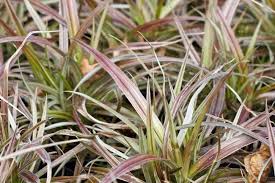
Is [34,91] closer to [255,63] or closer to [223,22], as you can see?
[223,22]

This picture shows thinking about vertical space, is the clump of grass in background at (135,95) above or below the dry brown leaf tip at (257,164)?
above

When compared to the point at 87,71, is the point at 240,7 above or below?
above

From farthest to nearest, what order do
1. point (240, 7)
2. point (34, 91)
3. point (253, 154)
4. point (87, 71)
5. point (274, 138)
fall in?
point (240, 7) < point (87, 71) < point (34, 91) < point (253, 154) < point (274, 138)

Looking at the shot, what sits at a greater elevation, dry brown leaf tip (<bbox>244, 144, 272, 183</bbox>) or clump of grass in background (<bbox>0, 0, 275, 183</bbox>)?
clump of grass in background (<bbox>0, 0, 275, 183</bbox>)

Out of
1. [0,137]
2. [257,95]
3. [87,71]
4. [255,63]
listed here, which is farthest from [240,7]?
[0,137]
